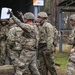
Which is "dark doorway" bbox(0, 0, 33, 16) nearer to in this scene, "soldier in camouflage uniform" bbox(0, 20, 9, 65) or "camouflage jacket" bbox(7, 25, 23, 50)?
"soldier in camouflage uniform" bbox(0, 20, 9, 65)

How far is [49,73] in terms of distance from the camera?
12.1 meters

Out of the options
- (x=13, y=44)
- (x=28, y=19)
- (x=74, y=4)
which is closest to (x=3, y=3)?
(x=74, y=4)

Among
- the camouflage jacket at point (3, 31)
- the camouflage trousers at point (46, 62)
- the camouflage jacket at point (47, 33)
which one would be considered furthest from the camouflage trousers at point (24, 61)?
the camouflage jacket at point (3, 31)

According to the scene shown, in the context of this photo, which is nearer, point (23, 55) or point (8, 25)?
point (23, 55)

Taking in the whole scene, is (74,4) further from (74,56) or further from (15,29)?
(74,56)

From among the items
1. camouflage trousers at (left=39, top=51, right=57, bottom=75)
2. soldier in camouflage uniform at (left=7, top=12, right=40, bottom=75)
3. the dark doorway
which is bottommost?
camouflage trousers at (left=39, top=51, right=57, bottom=75)

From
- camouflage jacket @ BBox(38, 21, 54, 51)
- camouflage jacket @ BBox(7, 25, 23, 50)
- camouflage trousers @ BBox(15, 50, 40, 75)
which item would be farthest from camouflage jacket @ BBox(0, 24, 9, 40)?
camouflage trousers @ BBox(15, 50, 40, 75)

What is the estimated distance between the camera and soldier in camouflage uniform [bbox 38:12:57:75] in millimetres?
10492

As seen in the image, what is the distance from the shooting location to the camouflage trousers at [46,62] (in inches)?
425

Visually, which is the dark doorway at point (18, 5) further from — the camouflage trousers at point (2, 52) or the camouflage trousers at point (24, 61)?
the camouflage trousers at point (24, 61)

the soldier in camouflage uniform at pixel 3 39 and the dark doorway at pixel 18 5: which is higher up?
the dark doorway at pixel 18 5

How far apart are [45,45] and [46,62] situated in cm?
47

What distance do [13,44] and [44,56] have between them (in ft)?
3.03

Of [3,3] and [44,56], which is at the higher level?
[3,3]
